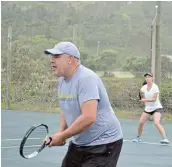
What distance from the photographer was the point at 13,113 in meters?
15.6

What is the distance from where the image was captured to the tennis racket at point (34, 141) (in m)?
4.10

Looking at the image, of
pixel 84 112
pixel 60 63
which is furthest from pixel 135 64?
pixel 84 112

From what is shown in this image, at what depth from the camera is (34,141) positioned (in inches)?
169

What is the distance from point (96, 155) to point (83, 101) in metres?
0.49

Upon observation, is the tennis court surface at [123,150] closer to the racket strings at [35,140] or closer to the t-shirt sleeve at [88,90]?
the racket strings at [35,140]

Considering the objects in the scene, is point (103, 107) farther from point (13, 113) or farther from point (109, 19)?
point (109, 19)

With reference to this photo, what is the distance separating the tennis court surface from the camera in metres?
7.36

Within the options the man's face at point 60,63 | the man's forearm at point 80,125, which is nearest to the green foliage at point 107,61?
the man's face at point 60,63

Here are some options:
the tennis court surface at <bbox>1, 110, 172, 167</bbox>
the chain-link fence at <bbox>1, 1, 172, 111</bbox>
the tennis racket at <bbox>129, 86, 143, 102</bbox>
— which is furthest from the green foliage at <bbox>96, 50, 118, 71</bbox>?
the tennis court surface at <bbox>1, 110, 172, 167</bbox>

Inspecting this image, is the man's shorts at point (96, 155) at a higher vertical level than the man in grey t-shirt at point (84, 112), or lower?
lower

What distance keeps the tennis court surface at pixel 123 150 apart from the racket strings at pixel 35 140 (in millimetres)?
2843

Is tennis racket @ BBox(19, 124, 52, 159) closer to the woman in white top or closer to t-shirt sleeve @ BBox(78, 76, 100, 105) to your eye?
t-shirt sleeve @ BBox(78, 76, 100, 105)

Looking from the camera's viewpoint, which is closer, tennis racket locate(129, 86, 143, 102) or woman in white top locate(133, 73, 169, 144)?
woman in white top locate(133, 73, 169, 144)

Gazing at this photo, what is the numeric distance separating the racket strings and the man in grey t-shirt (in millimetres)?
314
